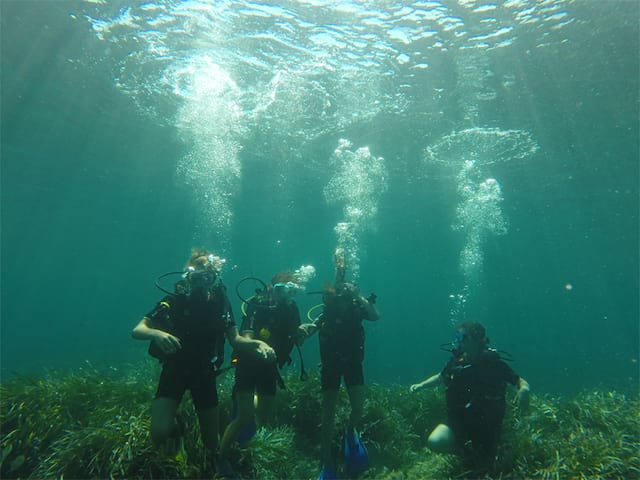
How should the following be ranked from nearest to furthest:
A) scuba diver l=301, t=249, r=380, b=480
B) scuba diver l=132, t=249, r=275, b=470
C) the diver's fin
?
1. scuba diver l=132, t=249, r=275, b=470
2. the diver's fin
3. scuba diver l=301, t=249, r=380, b=480

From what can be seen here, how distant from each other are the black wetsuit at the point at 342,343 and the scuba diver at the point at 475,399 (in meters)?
1.36

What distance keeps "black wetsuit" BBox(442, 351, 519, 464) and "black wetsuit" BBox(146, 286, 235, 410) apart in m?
3.30

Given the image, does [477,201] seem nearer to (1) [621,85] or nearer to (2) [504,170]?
(2) [504,170]

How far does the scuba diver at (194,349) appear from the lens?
395cm

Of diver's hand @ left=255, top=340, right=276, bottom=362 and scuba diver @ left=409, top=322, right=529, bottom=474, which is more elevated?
diver's hand @ left=255, top=340, right=276, bottom=362

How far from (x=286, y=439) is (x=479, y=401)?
303 cm

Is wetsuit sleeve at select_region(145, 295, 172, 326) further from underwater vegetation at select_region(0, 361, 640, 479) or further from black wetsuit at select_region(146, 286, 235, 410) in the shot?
underwater vegetation at select_region(0, 361, 640, 479)

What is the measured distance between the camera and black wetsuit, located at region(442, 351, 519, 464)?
4.64 metres

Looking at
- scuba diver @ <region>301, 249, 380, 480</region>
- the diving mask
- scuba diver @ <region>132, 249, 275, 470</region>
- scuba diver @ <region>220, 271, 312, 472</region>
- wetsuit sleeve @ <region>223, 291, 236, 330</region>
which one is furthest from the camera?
scuba diver @ <region>301, 249, 380, 480</region>

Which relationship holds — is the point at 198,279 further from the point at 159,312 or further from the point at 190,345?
the point at 190,345

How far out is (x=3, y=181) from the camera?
27562 millimetres

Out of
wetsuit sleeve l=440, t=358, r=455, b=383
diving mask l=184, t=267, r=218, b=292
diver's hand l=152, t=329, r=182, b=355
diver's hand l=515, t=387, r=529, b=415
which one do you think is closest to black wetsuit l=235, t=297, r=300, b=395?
diving mask l=184, t=267, r=218, b=292

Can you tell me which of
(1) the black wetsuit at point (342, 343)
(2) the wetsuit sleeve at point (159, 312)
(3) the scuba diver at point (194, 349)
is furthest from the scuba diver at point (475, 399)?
(2) the wetsuit sleeve at point (159, 312)

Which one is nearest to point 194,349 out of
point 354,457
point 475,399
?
point 354,457
